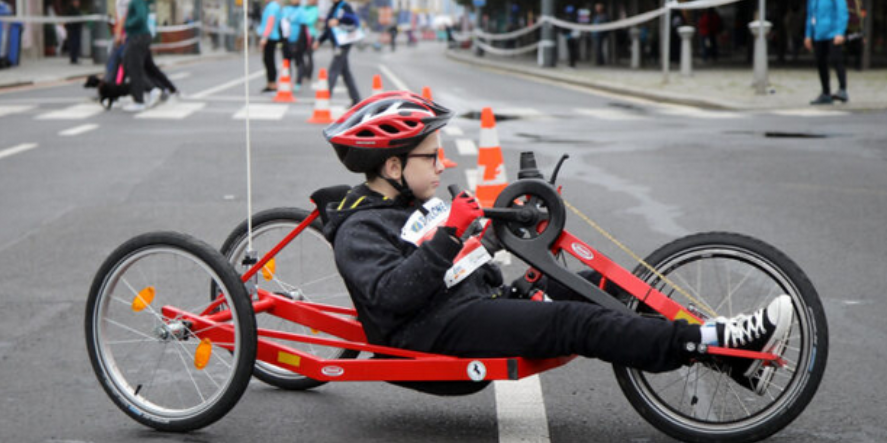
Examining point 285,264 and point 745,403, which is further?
point 285,264

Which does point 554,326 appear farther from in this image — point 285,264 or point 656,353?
point 285,264

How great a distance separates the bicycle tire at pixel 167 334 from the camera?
4.08 m

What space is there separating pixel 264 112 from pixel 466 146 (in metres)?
6.07

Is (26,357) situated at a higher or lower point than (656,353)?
lower

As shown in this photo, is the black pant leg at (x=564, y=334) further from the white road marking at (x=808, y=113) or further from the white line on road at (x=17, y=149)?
the white road marking at (x=808, y=113)

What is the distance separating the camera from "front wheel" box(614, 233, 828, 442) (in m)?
3.87

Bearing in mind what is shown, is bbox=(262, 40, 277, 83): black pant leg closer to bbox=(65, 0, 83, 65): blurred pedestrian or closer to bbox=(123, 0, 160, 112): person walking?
bbox=(123, 0, 160, 112): person walking

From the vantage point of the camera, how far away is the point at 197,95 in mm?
22656

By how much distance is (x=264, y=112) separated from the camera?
18500 millimetres

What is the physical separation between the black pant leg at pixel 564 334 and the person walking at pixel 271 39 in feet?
64.9

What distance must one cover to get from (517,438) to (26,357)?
213 cm

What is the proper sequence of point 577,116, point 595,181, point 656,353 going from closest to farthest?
point 656,353 → point 595,181 → point 577,116

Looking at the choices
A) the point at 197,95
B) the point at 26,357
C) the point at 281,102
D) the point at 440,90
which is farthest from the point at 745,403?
the point at 440,90

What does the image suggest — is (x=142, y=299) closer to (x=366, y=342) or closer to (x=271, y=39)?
(x=366, y=342)
